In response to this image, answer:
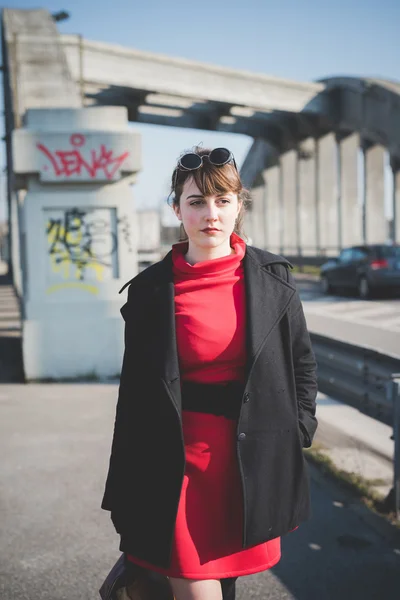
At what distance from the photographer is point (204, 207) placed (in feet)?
7.27

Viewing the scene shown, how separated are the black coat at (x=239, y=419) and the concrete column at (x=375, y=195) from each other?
4241 cm

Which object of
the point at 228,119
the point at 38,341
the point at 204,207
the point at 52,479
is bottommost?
the point at 52,479

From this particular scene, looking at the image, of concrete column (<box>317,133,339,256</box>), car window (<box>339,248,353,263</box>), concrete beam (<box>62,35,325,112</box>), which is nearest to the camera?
car window (<box>339,248,353,263</box>)

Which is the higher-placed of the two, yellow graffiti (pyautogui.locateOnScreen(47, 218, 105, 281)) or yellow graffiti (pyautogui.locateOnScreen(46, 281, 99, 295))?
yellow graffiti (pyautogui.locateOnScreen(47, 218, 105, 281))

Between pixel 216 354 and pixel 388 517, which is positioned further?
pixel 388 517

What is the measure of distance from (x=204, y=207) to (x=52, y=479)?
317 cm

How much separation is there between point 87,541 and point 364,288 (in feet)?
55.0

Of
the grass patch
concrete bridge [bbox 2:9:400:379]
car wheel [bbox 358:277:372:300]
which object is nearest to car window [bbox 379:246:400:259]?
car wheel [bbox 358:277:372:300]

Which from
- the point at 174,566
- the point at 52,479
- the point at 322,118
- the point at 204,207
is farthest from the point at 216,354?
the point at 322,118

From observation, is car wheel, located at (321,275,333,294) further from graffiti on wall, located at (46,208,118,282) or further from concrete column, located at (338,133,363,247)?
concrete column, located at (338,133,363,247)

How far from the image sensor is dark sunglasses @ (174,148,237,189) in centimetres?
221

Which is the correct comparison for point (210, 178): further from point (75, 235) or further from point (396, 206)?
point (396, 206)

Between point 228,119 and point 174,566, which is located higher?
point 228,119

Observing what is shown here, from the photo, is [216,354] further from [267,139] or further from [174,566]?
[267,139]
